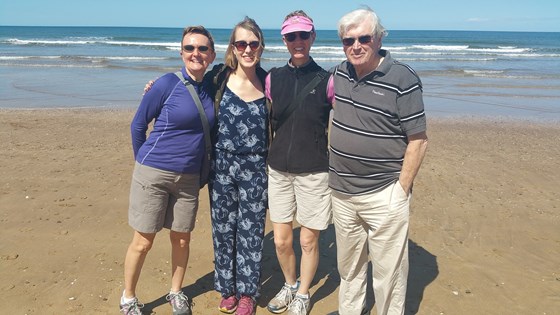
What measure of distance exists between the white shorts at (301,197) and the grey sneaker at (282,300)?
2.21ft

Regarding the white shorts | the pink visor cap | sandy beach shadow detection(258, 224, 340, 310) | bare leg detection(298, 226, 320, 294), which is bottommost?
sandy beach shadow detection(258, 224, 340, 310)

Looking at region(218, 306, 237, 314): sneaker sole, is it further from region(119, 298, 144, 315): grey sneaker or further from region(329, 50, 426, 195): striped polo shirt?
region(329, 50, 426, 195): striped polo shirt

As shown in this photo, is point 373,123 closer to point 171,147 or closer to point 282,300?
point 171,147

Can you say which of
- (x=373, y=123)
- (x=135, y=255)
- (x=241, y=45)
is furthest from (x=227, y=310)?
(x=241, y=45)

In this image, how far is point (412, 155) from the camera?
2.88m

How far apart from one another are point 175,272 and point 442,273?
2.42m

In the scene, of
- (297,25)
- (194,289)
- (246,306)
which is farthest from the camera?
(194,289)

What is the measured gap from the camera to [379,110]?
284cm

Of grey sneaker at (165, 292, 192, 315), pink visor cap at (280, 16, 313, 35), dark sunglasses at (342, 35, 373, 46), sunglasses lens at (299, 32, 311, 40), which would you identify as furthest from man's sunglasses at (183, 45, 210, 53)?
grey sneaker at (165, 292, 192, 315)

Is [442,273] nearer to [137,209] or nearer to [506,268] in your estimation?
[506,268]

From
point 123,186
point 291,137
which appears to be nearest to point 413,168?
point 291,137

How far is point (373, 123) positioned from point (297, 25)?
2.82ft

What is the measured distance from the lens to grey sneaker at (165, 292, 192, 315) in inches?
146

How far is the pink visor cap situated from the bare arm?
1.02 m
